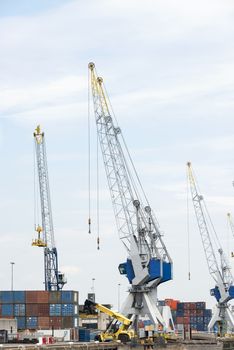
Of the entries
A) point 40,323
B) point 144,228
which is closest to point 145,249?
point 144,228

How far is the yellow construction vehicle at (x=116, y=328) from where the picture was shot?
154 m

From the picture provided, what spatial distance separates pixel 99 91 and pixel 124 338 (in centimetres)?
4769

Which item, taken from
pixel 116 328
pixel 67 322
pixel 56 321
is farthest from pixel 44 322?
pixel 116 328

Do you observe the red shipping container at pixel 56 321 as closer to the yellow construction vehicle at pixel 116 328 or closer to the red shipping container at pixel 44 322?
the red shipping container at pixel 44 322

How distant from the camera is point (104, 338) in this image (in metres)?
154

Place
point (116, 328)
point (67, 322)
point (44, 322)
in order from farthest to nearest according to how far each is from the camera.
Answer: point (44, 322)
point (67, 322)
point (116, 328)

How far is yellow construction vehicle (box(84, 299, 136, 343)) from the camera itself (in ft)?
506

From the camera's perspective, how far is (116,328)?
161 m

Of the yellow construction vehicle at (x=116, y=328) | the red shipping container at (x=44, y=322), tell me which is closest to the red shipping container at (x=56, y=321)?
the red shipping container at (x=44, y=322)

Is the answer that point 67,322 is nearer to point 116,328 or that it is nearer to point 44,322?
point 44,322

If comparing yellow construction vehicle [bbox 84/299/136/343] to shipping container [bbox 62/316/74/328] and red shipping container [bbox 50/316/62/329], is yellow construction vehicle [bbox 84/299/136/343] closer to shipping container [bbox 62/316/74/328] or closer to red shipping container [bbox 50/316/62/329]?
shipping container [bbox 62/316/74/328]

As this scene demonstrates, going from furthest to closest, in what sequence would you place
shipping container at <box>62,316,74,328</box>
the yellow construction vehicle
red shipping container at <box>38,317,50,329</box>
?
red shipping container at <box>38,317,50,329</box>
shipping container at <box>62,316,74,328</box>
the yellow construction vehicle

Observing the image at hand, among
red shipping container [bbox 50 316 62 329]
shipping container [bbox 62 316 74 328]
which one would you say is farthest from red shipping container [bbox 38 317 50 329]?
shipping container [bbox 62 316 74 328]

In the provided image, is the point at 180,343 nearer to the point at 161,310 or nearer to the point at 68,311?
the point at 161,310
